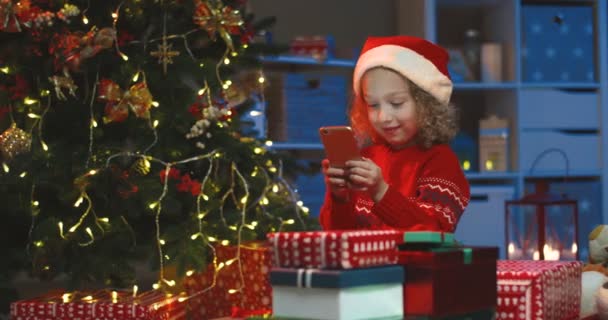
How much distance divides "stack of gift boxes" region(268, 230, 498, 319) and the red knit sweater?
1.00 ft

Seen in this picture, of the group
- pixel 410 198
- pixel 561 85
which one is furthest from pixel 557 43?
pixel 410 198

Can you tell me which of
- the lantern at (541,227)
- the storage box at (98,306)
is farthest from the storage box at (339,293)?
the lantern at (541,227)

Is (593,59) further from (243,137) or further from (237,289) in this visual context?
(237,289)

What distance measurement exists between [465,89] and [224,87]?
2160 mm

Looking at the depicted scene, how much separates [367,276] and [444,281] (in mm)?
141

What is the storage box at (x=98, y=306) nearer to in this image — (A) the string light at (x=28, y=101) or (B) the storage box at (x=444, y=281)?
(A) the string light at (x=28, y=101)

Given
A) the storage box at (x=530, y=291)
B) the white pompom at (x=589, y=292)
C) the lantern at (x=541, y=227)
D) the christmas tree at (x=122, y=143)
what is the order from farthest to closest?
1. the lantern at (x=541, y=227)
2. the christmas tree at (x=122, y=143)
3. the white pompom at (x=589, y=292)
4. the storage box at (x=530, y=291)

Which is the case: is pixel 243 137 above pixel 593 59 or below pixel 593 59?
below

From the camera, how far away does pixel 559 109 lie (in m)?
4.97

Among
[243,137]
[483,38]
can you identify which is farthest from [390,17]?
[243,137]

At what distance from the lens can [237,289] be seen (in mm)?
2955

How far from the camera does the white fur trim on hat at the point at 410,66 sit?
7.13 feet

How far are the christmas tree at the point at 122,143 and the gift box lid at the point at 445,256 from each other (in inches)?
49.0

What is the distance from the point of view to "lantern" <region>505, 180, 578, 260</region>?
396 centimetres
